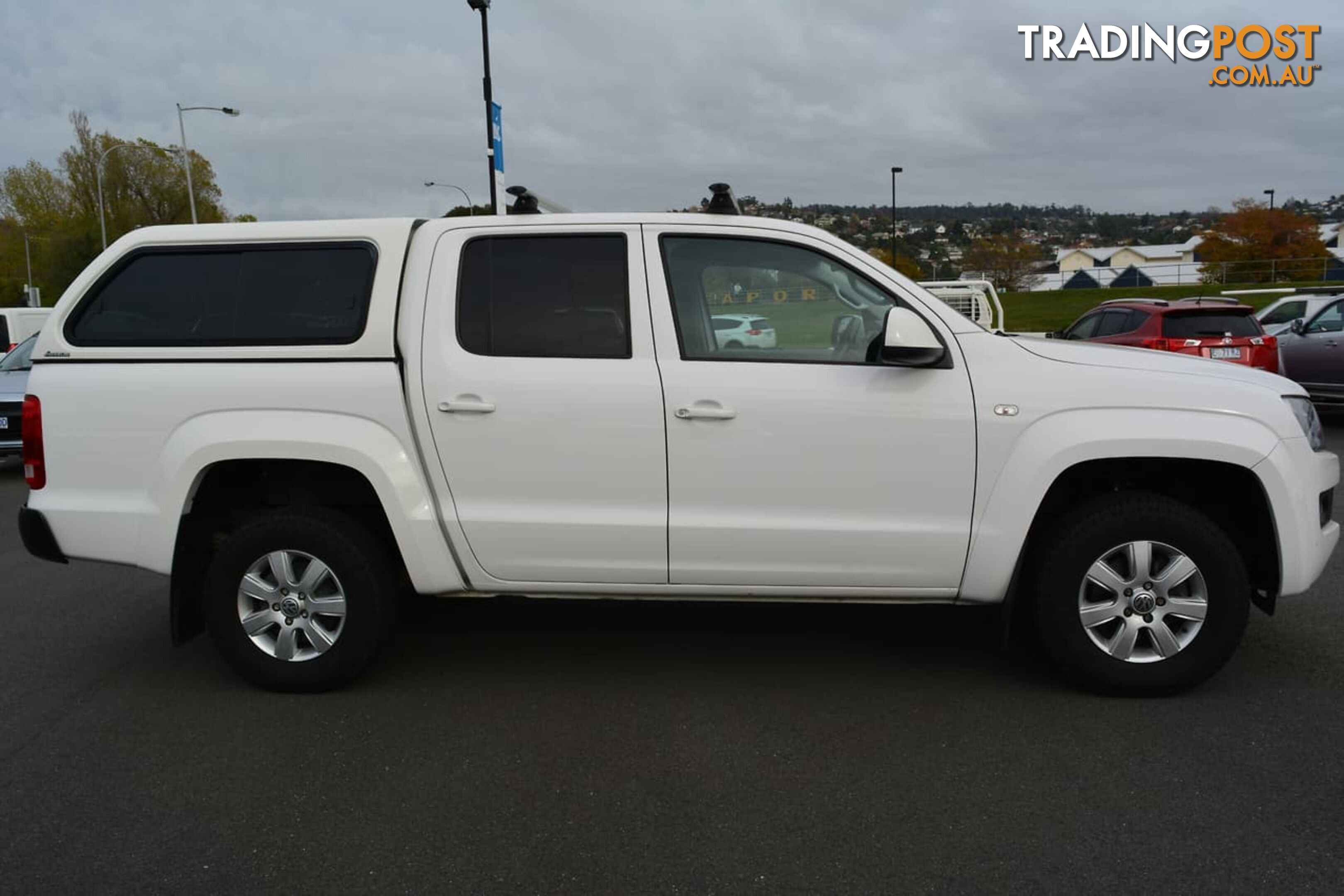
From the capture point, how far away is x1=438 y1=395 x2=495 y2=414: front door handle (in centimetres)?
414

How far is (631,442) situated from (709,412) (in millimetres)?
327

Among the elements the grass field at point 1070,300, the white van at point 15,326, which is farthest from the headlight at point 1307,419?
the grass field at point 1070,300

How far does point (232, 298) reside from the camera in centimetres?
439

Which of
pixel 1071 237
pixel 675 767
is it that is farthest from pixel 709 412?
pixel 1071 237

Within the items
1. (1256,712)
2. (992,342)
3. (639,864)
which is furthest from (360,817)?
(1256,712)

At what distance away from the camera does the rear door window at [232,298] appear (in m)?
4.34

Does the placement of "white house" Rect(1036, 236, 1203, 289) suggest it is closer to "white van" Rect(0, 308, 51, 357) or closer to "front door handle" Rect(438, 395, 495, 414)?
"white van" Rect(0, 308, 51, 357)

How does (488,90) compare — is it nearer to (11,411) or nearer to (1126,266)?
(11,411)

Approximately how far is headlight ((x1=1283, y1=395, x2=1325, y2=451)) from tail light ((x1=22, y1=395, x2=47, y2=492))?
5.01m

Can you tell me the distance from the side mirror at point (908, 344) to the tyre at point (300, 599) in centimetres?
223

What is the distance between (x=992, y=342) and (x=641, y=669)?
2.05 m

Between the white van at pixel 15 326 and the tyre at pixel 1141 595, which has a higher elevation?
the white van at pixel 15 326

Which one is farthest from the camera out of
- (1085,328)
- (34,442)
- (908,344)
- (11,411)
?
(1085,328)

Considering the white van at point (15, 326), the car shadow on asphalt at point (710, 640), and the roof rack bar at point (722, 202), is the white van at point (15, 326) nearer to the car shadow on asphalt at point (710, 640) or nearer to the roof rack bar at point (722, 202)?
the car shadow on asphalt at point (710, 640)
